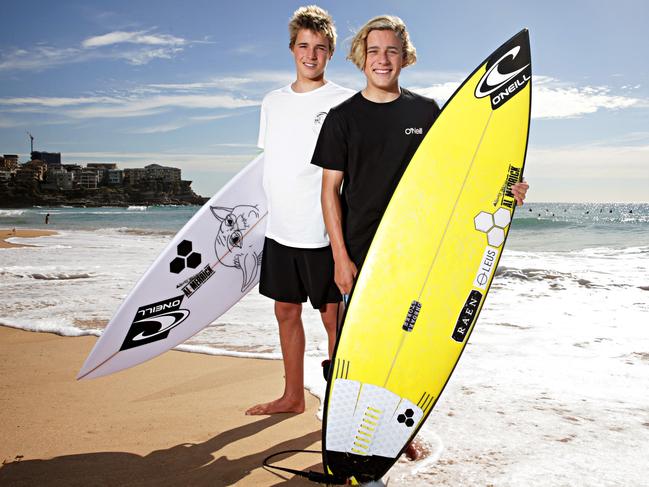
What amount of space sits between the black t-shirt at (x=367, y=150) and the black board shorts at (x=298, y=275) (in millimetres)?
309

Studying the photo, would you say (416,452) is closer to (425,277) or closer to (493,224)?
(425,277)

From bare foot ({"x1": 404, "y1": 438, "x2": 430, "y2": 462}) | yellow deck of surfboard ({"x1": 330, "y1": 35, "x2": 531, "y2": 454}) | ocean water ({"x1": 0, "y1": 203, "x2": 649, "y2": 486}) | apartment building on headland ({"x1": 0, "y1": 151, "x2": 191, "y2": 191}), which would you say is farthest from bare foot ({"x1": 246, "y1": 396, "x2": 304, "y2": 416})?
apartment building on headland ({"x1": 0, "y1": 151, "x2": 191, "y2": 191})

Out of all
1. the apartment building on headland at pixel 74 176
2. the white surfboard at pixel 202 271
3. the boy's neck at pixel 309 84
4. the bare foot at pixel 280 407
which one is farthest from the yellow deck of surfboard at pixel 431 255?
the apartment building on headland at pixel 74 176

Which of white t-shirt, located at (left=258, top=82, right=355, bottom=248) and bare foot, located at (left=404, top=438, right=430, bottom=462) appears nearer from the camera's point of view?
bare foot, located at (left=404, top=438, right=430, bottom=462)

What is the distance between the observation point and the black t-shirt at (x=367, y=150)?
1941 millimetres

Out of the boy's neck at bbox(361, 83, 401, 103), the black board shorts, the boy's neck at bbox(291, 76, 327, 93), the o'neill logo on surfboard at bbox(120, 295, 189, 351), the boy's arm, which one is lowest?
the o'neill logo on surfboard at bbox(120, 295, 189, 351)

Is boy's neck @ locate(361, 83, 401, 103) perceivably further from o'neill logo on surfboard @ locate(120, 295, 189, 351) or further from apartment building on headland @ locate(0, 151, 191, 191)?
apartment building on headland @ locate(0, 151, 191, 191)

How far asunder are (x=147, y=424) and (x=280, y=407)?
1.82 feet

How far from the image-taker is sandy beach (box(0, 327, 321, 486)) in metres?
1.97

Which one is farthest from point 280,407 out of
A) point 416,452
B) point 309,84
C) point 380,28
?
point 380,28

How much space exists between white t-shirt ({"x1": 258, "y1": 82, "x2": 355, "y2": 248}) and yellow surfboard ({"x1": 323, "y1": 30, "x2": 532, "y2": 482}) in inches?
17.2

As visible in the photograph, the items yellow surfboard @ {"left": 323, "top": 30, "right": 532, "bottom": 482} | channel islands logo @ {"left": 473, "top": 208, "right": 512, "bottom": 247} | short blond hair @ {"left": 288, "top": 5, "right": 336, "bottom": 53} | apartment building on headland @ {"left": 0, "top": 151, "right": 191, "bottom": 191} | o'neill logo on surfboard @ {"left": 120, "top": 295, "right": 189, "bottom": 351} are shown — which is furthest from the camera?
apartment building on headland @ {"left": 0, "top": 151, "right": 191, "bottom": 191}

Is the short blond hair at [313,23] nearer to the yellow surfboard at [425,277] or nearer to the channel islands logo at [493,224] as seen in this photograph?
the yellow surfboard at [425,277]

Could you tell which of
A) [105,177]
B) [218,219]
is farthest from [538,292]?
[105,177]
